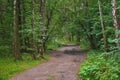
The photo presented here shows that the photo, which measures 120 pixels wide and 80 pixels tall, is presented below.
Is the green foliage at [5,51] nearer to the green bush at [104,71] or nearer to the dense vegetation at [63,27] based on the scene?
the dense vegetation at [63,27]

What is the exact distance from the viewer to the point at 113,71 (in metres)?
11.5

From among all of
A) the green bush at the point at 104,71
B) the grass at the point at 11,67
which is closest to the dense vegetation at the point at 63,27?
the green bush at the point at 104,71

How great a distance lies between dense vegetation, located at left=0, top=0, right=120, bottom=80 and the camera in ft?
43.0

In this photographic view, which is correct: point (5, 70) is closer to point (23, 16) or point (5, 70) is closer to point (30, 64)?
point (30, 64)

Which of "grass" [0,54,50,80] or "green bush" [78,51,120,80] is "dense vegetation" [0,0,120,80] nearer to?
"green bush" [78,51,120,80]

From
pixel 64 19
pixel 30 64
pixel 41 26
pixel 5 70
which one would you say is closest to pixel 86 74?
pixel 5 70

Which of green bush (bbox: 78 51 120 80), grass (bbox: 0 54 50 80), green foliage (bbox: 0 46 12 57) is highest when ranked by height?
green bush (bbox: 78 51 120 80)

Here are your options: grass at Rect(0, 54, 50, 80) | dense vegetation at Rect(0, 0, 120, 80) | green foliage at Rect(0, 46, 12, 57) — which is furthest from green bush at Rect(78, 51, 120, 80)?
green foliage at Rect(0, 46, 12, 57)

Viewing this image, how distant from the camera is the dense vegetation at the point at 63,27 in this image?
43.0ft

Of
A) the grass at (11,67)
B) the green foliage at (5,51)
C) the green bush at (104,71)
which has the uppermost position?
the green bush at (104,71)

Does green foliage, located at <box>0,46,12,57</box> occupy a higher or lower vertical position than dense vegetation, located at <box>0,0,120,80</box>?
lower

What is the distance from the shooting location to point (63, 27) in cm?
3638

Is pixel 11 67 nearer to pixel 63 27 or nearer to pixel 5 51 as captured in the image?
pixel 5 51

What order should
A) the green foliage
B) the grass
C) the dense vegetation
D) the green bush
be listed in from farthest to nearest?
the green foliage
the grass
the dense vegetation
the green bush
